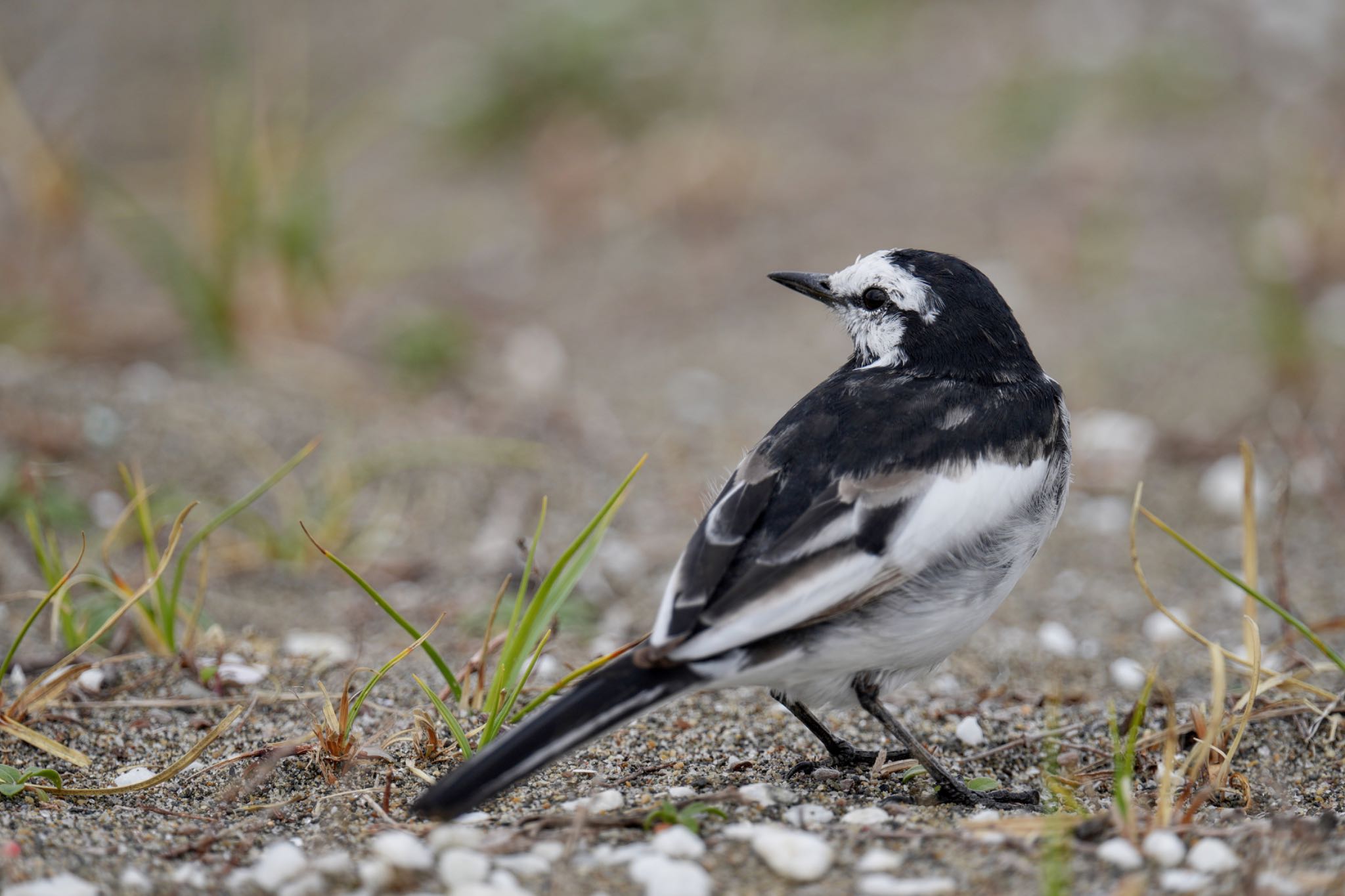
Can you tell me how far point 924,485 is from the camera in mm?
3164

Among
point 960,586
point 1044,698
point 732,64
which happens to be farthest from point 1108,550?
point 732,64

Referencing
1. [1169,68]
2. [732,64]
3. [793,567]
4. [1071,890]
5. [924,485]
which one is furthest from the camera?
[732,64]

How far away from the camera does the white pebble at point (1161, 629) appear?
4.68 meters

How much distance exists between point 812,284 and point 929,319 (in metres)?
0.47

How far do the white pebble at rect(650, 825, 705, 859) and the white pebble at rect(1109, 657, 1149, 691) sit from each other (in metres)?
2.05

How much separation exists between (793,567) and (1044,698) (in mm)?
1349

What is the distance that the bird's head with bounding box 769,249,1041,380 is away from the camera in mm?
3670

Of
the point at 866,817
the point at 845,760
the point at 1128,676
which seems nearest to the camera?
the point at 866,817

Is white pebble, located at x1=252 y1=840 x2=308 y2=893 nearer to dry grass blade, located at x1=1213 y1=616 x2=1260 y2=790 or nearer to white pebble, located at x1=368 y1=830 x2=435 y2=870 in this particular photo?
white pebble, located at x1=368 y1=830 x2=435 y2=870

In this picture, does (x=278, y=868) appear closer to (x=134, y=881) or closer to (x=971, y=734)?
(x=134, y=881)

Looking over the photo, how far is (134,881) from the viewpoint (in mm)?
2576

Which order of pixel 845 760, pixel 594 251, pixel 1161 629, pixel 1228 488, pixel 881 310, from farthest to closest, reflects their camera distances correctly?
pixel 594 251 → pixel 1228 488 → pixel 1161 629 → pixel 881 310 → pixel 845 760

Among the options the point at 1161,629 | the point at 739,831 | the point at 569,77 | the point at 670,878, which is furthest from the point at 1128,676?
the point at 569,77

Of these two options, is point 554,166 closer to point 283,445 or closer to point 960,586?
point 283,445
